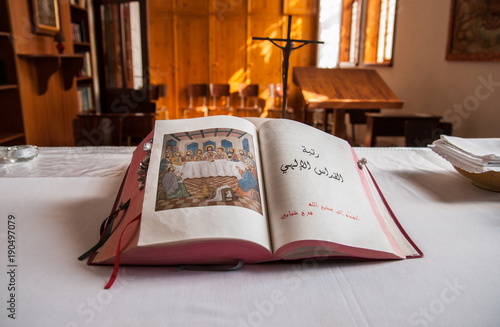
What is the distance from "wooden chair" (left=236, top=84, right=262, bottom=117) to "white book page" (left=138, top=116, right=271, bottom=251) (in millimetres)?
5848

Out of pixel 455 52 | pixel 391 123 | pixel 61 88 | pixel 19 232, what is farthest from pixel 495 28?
pixel 61 88

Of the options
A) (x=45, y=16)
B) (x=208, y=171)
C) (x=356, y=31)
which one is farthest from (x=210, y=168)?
(x=356, y=31)

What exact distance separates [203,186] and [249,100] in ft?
20.8

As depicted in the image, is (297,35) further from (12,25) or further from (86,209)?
(86,209)

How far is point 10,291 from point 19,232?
21cm

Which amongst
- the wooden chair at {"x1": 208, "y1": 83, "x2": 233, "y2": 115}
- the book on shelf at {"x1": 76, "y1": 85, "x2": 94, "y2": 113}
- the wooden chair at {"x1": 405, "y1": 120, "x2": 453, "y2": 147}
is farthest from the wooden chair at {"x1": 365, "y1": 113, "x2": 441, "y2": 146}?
the wooden chair at {"x1": 208, "y1": 83, "x2": 233, "y2": 115}

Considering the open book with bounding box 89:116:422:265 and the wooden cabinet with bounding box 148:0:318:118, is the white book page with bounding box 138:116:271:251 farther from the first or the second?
the wooden cabinet with bounding box 148:0:318:118

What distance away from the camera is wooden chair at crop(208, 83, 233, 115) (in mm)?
6629

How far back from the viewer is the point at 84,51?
486 cm

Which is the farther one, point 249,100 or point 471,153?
point 249,100

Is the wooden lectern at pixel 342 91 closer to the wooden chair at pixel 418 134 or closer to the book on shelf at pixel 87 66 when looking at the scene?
the wooden chair at pixel 418 134

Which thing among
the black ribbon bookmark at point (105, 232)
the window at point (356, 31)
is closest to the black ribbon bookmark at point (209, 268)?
the black ribbon bookmark at point (105, 232)

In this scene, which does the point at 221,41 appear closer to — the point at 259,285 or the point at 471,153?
the point at 471,153

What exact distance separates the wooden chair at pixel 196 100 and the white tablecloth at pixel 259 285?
5924 millimetres
